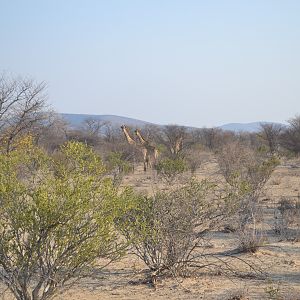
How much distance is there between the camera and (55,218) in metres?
5.70

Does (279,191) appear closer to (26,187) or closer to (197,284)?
(197,284)

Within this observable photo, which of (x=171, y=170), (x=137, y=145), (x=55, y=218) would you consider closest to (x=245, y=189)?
(x=55, y=218)

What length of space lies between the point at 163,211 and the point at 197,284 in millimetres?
1192

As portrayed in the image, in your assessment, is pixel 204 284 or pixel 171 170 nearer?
pixel 204 284

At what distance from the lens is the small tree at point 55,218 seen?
5738mm

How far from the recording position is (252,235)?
10.4m

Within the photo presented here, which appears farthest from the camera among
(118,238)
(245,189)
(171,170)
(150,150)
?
(150,150)

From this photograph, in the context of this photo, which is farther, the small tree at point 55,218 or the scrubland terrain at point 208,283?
the scrubland terrain at point 208,283

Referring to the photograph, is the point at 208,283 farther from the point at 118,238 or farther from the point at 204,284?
the point at 118,238

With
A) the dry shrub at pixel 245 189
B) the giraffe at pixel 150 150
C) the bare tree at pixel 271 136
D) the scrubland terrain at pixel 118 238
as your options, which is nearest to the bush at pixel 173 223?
the scrubland terrain at pixel 118 238

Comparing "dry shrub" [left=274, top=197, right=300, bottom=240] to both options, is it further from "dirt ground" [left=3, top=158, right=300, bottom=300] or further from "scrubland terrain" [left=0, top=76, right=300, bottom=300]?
"dirt ground" [left=3, top=158, right=300, bottom=300]

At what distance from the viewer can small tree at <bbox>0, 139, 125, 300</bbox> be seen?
574cm

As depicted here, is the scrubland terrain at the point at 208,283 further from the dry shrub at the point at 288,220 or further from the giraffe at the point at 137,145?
the giraffe at the point at 137,145

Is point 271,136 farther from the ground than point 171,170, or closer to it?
farther from the ground
